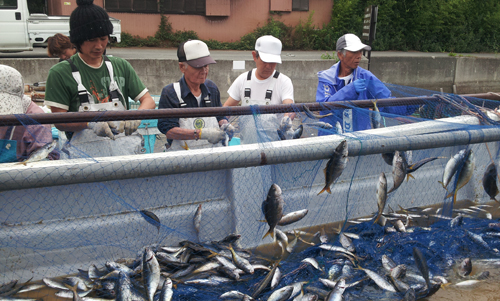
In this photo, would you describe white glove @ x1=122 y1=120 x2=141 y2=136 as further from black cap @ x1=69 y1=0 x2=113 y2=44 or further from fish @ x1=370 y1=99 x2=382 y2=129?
fish @ x1=370 y1=99 x2=382 y2=129

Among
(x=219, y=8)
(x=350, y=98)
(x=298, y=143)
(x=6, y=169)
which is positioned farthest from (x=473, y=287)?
(x=219, y=8)

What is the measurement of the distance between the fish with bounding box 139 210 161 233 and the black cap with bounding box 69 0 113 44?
1595 millimetres

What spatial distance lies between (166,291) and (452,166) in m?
2.75

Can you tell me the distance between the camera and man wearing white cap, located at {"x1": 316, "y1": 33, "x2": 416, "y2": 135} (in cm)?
439

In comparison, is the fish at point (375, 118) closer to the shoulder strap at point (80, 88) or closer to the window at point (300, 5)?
the shoulder strap at point (80, 88)

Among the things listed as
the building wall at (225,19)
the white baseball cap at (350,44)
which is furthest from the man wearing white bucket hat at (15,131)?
the building wall at (225,19)

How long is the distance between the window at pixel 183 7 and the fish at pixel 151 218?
2240 cm

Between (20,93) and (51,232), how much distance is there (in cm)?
124

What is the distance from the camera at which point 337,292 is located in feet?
9.79

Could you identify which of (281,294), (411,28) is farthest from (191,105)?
(411,28)

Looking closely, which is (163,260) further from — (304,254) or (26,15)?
(26,15)

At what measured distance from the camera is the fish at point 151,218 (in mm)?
3266

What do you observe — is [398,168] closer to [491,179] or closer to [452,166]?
[452,166]

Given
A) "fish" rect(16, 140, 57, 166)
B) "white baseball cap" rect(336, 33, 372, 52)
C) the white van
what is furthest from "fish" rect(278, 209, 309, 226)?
the white van
